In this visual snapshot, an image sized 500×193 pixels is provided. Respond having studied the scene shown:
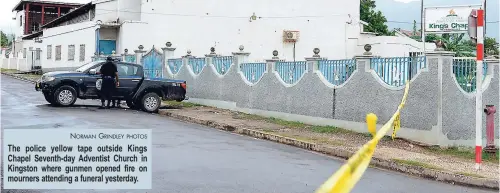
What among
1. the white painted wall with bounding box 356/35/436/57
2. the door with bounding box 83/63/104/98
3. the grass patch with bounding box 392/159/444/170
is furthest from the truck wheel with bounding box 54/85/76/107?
the white painted wall with bounding box 356/35/436/57

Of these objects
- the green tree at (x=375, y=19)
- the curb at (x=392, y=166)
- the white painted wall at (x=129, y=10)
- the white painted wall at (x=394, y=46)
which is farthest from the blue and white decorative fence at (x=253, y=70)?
the green tree at (x=375, y=19)

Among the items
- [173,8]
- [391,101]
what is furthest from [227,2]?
[391,101]

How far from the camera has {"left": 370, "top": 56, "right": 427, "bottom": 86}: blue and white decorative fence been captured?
12.8m

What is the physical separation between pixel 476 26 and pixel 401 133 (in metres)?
4.04

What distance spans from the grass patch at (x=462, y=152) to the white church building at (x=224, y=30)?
24.1 metres

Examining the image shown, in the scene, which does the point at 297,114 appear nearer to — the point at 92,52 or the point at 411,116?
the point at 411,116

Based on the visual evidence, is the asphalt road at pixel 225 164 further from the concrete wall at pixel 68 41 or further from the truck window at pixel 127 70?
the concrete wall at pixel 68 41

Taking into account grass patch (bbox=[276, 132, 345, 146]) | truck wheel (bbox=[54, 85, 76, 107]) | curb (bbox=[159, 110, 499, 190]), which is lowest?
curb (bbox=[159, 110, 499, 190])

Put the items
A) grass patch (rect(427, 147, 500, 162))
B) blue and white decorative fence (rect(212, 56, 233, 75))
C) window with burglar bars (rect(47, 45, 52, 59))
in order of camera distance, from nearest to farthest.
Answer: grass patch (rect(427, 147, 500, 162))
blue and white decorative fence (rect(212, 56, 233, 75))
window with burglar bars (rect(47, 45, 52, 59))

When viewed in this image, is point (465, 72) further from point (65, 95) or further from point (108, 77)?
point (65, 95)

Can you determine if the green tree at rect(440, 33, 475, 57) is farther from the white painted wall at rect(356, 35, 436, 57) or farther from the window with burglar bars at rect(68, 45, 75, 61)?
the window with burglar bars at rect(68, 45, 75, 61)

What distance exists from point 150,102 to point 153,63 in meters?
7.13

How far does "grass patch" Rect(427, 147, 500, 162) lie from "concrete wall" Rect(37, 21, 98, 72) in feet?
91.5

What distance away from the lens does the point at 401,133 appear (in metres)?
13.1
